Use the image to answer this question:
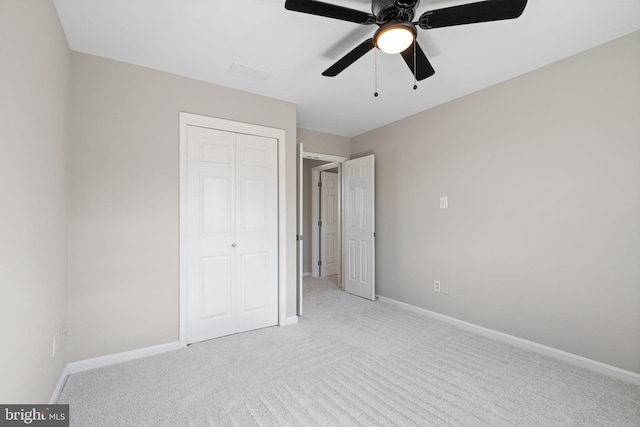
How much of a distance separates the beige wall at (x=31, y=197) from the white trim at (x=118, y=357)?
0.21 meters

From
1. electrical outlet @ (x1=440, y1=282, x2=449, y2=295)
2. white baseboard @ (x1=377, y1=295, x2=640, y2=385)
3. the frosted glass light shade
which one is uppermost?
the frosted glass light shade

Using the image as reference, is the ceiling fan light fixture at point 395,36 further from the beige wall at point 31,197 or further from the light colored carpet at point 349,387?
the light colored carpet at point 349,387

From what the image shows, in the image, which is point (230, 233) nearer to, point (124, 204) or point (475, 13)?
point (124, 204)

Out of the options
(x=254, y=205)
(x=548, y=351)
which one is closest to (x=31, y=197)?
(x=254, y=205)

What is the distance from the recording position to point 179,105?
271 cm

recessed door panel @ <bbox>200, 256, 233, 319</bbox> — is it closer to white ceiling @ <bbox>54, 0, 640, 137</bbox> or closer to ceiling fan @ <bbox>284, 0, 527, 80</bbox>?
white ceiling @ <bbox>54, 0, 640, 137</bbox>

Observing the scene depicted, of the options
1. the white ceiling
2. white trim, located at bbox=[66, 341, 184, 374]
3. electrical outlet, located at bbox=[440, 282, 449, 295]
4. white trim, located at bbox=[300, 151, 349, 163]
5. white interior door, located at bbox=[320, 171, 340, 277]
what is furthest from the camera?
white interior door, located at bbox=[320, 171, 340, 277]

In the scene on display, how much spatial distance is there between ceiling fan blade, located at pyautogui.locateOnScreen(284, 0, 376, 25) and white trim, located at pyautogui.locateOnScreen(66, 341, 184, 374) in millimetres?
2781

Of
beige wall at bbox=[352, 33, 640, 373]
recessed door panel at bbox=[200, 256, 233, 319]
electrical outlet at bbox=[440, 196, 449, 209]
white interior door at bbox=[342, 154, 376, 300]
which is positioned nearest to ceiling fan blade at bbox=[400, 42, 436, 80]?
beige wall at bbox=[352, 33, 640, 373]

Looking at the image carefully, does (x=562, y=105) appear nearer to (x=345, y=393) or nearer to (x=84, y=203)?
(x=345, y=393)

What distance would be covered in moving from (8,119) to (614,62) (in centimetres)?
372

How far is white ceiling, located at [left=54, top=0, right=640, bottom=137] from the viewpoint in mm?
1850

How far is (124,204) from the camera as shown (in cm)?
245

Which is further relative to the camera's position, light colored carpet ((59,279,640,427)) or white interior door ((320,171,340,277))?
white interior door ((320,171,340,277))
